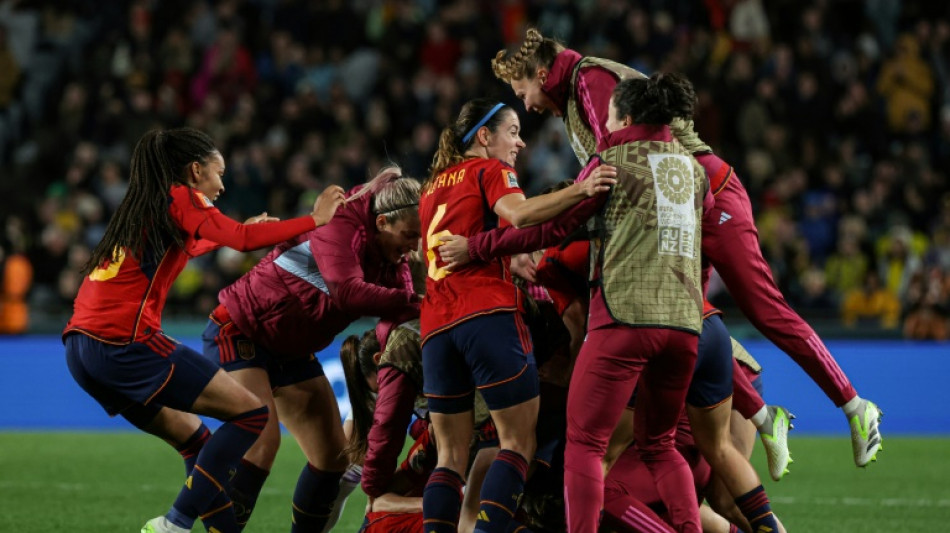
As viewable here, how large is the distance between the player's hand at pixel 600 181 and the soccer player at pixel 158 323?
4.01 ft

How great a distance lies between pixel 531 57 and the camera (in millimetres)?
6242

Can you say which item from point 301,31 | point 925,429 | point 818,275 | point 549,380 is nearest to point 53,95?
point 301,31

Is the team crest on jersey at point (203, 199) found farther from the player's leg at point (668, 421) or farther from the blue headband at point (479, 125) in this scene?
the player's leg at point (668, 421)

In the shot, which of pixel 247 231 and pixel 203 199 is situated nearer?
pixel 247 231

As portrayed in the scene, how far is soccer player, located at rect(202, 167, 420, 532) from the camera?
6.30 metres

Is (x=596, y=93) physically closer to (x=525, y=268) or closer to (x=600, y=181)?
(x=525, y=268)

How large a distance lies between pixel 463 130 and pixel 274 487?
416 centimetres

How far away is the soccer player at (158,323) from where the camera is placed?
561cm

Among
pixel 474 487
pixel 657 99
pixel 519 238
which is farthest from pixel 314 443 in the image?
pixel 657 99

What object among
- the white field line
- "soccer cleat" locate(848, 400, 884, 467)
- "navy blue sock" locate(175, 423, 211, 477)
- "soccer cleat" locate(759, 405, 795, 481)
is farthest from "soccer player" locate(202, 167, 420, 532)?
the white field line

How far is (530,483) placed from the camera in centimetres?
589

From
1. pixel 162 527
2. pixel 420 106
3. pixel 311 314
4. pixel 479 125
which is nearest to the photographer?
pixel 162 527

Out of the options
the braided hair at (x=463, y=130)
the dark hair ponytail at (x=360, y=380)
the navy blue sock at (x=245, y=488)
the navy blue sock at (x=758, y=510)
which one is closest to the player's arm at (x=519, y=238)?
the braided hair at (x=463, y=130)

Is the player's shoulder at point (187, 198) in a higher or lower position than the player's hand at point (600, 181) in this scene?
higher
